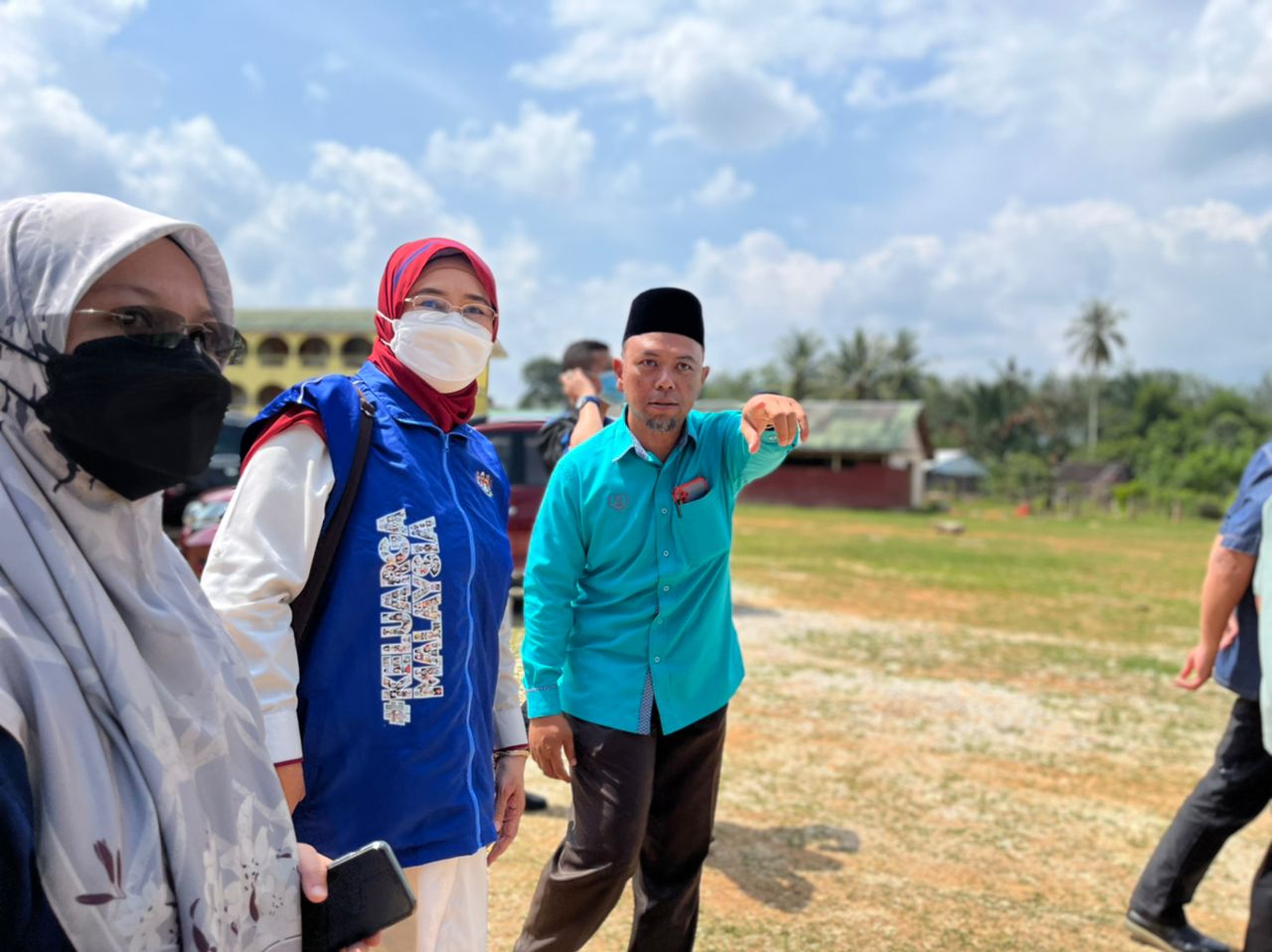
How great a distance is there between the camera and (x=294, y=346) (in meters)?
44.6

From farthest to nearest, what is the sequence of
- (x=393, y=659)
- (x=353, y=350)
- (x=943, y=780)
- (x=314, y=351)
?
(x=314, y=351)
(x=353, y=350)
(x=943, y=780)
(x=393, y=659)

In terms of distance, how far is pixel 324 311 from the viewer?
47125 millimetres

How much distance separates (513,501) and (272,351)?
4054cm

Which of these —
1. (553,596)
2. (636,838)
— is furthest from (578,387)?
(636,838)

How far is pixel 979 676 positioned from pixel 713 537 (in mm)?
5832

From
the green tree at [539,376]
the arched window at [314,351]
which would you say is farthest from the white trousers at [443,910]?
the green tree at [539,376]

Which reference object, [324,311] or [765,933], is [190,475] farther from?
[324,311]

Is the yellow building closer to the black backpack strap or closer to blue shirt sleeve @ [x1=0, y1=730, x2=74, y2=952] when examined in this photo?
the black backpack strap

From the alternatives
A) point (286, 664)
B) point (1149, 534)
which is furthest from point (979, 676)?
point (1149, 534)

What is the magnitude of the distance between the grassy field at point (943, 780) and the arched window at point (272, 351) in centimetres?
3823

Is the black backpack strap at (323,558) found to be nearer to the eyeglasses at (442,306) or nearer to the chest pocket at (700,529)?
the eyeglasses at (442,306)

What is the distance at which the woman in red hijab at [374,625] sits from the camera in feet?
6.18

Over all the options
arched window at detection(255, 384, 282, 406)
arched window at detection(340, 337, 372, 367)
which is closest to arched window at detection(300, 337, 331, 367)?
arched window at detection(340, 337, 372, 367)

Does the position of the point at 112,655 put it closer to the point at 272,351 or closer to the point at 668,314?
the point at 668,314
